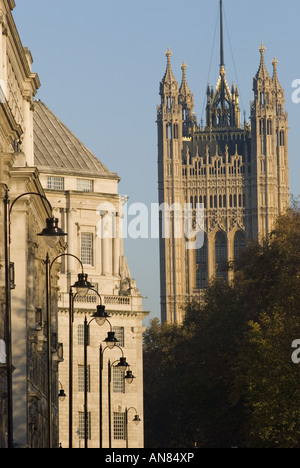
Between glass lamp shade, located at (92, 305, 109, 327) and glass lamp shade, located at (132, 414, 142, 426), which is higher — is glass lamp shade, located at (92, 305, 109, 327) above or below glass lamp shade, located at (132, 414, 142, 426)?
above

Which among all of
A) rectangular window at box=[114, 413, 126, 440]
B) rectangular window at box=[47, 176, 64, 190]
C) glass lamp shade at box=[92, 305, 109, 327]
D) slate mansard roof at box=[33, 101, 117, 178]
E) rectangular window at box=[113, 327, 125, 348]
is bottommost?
rectangular window at box=[114, 413, 126, 440]

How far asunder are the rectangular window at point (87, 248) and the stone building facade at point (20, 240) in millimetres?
62836

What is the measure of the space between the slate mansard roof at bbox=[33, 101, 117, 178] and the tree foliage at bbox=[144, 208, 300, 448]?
13824mm

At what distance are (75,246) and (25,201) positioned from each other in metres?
71.0

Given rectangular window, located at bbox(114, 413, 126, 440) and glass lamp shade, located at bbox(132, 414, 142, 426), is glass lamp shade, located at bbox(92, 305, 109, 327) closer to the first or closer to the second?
glass lamp shade, located at bbox(132, 414, 142, 426)

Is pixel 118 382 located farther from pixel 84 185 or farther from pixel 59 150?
pixel 59 150

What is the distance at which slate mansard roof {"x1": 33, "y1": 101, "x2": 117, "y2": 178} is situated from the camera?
123188mm

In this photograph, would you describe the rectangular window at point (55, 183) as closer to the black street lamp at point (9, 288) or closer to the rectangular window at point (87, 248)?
the rectangular window at point (87, 248)

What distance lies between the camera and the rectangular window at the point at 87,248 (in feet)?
413

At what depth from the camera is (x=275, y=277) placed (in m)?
78.8

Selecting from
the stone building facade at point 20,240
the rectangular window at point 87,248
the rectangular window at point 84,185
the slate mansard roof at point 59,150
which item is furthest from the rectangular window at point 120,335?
the stone building facade at point 20,240

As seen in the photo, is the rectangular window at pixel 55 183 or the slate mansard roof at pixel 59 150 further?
the slate mansard roof at pixel 59 150

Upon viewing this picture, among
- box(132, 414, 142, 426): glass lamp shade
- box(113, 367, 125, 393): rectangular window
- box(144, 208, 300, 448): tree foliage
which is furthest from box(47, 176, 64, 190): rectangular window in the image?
box(132, 414, 142, 426): glass lamp shade
